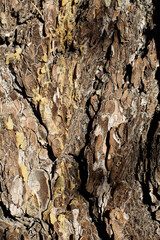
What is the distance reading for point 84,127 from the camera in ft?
2.50

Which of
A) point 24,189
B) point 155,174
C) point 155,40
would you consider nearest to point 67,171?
point 24,189

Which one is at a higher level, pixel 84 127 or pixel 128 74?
pixel 128 74

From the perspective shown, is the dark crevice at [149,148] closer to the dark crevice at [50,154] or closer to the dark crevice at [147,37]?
the dark crevice at [147,37]

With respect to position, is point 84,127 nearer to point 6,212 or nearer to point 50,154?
point 50,154

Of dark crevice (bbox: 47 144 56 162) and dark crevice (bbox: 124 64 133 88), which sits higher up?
dark crevice (bbox: 124 64 133 88)

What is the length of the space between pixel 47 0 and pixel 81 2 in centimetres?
11

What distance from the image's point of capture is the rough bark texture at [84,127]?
0.69 meters

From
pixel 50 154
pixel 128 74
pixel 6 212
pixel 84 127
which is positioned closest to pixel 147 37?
pixel 128 74

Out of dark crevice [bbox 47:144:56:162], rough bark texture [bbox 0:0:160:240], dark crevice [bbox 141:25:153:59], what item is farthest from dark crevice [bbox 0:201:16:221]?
dark crevice [bbox 141:25:153:59]

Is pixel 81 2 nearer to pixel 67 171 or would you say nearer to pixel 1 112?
pixel 1 112

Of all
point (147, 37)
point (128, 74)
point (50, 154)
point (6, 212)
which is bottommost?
point (6, 212)

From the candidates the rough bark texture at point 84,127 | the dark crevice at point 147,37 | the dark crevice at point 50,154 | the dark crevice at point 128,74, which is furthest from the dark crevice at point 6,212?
the dark crevice at point 147,37

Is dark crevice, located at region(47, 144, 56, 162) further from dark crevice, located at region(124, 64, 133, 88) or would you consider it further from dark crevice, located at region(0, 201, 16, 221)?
dark crevice, located at region(124, 64, 133, 88)

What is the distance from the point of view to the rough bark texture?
2.27 ft
